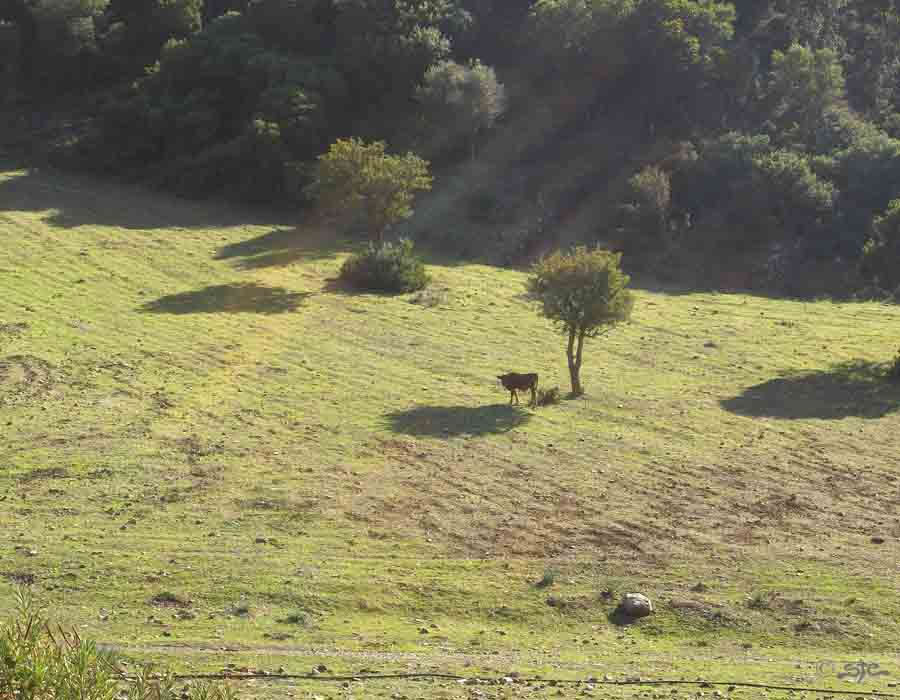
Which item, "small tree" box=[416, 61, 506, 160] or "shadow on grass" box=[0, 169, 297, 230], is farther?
"small tree" box=[416, 61, 506, 160]

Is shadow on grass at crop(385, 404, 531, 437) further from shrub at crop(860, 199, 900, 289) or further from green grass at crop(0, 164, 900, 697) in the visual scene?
shrub at crop(860, 199, 900, 289)

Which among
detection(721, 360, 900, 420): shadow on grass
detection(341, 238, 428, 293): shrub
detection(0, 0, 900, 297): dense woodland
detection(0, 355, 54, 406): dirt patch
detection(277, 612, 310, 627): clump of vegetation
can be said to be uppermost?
detection(0, 0, 900, 297): dense woodland

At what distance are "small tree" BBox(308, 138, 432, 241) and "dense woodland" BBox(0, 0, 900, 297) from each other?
921 cm

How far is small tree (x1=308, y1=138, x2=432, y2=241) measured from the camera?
46.9 m

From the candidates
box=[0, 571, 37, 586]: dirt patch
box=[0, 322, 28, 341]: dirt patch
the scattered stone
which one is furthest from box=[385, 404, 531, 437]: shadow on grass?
box=[0, 322, 28, 341]: dirt patch

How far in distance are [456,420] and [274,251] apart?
877 inches

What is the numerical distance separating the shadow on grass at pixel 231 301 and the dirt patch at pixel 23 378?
7338 millimetres

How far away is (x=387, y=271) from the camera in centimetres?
4778

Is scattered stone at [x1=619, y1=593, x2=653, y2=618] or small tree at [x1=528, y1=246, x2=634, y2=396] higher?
small tree at [x1=528, y1=246, x2=634, y2=396]

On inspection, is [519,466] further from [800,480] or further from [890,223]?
[890,223]

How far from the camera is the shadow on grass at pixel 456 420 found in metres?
31.4

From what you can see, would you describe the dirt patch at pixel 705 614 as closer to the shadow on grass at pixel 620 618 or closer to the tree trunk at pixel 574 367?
the shadow on grass at pixel 620 618

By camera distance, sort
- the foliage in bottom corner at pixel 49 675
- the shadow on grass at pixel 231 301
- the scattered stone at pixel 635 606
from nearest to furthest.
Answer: the foliage in bottom corner at pixel 49 675, the scattered stone at pixel 635 606, the shadow on grass at pixel 231 301

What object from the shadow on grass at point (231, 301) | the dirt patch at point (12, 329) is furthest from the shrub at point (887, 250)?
the dirt patch at point (12, 329)
